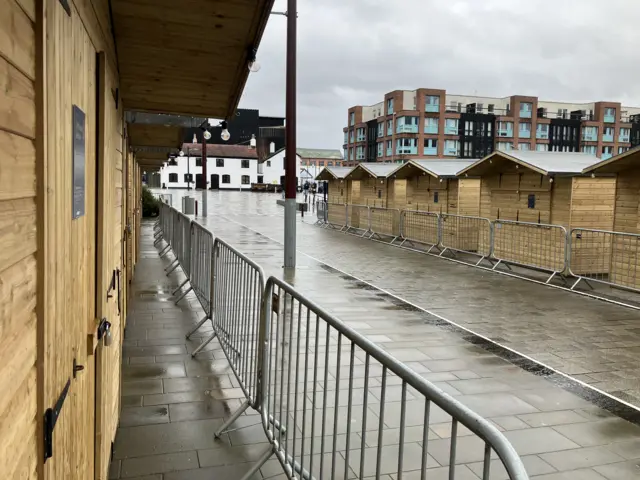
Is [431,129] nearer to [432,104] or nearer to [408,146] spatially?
[432,104]

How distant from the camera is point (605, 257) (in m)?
11.2

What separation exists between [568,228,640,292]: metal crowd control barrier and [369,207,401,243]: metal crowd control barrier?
720cm

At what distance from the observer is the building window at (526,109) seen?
256 feet

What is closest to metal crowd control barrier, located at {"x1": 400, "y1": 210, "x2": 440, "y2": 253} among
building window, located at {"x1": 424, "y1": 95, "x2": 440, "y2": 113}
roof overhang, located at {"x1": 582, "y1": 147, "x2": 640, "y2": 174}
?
roof overhang, located at {"x1": 582, "y1": 147, "x2": 640, "y2": 174}

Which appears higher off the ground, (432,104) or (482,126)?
(432,104)

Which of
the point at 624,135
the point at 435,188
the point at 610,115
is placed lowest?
the point at 435,188

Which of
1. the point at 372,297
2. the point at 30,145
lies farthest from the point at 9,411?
the point at 372,297

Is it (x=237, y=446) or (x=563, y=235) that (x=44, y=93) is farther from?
(x=563, y=235)

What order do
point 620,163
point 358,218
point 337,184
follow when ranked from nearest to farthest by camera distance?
point 620,163, point 358,218, point 337,184

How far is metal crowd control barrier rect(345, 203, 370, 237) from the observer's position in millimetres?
20953

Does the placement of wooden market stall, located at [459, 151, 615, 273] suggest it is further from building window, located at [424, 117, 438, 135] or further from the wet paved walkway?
building window, located at [424, 117, 438, 135]

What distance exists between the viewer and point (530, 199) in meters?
12.6

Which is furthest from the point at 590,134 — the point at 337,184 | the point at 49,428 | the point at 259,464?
the point at 49,428

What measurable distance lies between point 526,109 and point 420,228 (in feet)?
228
